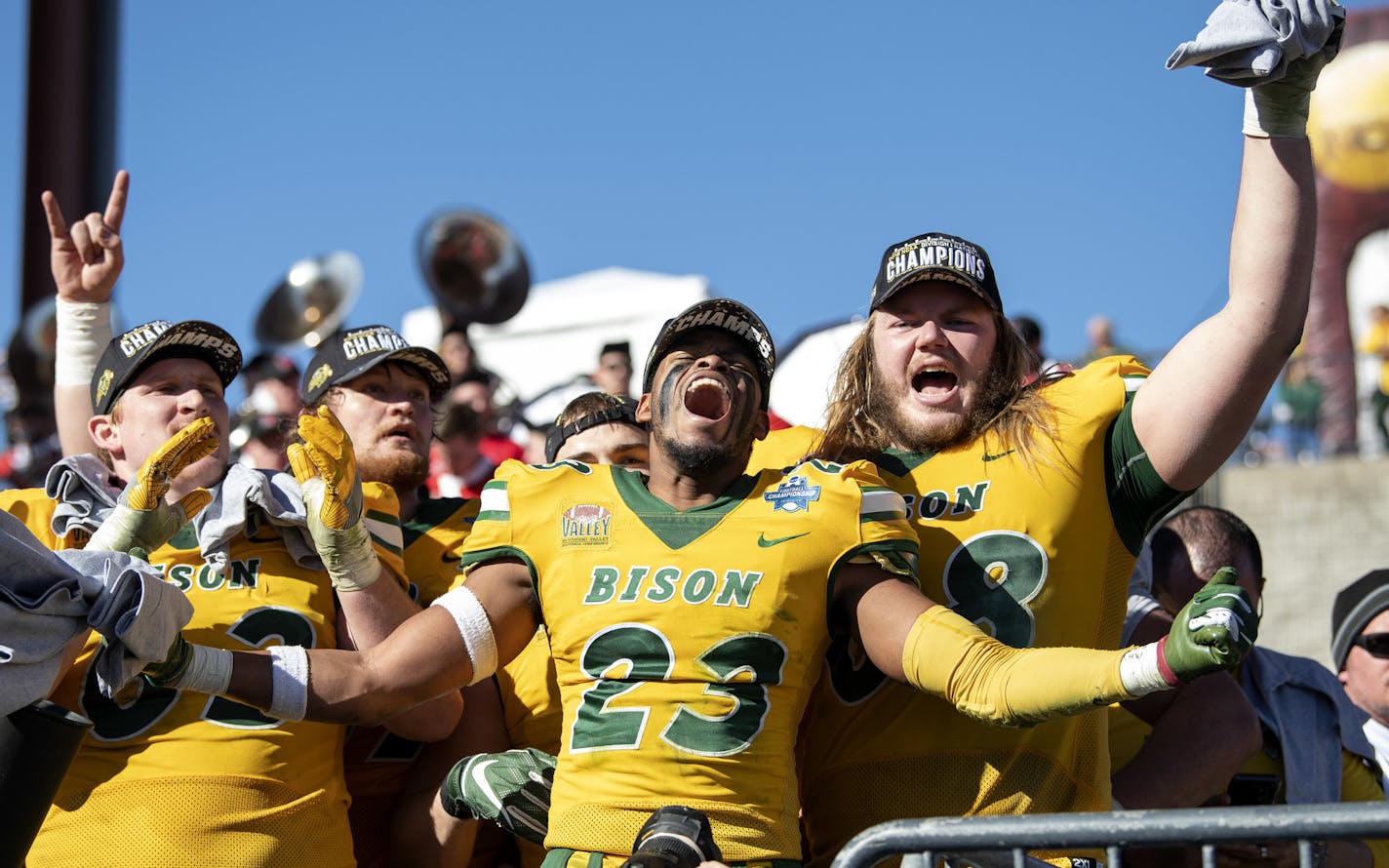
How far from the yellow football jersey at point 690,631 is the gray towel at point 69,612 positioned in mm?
716

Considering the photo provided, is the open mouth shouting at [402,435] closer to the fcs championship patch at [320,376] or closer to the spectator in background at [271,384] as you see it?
the fcs championship patch at [320,376]

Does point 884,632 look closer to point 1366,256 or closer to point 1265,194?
point 1265,194

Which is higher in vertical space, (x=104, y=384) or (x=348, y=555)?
(x=104, y=384)

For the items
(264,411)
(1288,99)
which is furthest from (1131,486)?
(264,411)

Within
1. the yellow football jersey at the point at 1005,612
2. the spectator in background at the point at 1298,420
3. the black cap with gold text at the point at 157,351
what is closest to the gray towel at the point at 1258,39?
the yellow football jersey at the point at 1005,612

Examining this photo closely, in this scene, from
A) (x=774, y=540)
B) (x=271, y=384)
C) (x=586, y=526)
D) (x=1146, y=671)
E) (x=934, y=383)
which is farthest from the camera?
(x=271, y=384)

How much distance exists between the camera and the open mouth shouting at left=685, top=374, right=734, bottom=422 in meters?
3.56

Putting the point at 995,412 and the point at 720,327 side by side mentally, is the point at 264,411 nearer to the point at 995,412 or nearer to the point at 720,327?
the point at 720,327

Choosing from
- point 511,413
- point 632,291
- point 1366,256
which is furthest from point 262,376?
point 1366,256

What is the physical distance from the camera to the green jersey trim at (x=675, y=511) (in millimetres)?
3410

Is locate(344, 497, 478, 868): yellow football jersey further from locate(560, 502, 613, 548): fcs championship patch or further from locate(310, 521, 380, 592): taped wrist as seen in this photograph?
locate(560, 502, 613, 548): fcs championship patch

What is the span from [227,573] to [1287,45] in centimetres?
276

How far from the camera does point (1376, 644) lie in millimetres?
4738

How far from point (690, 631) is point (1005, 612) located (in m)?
0.76
